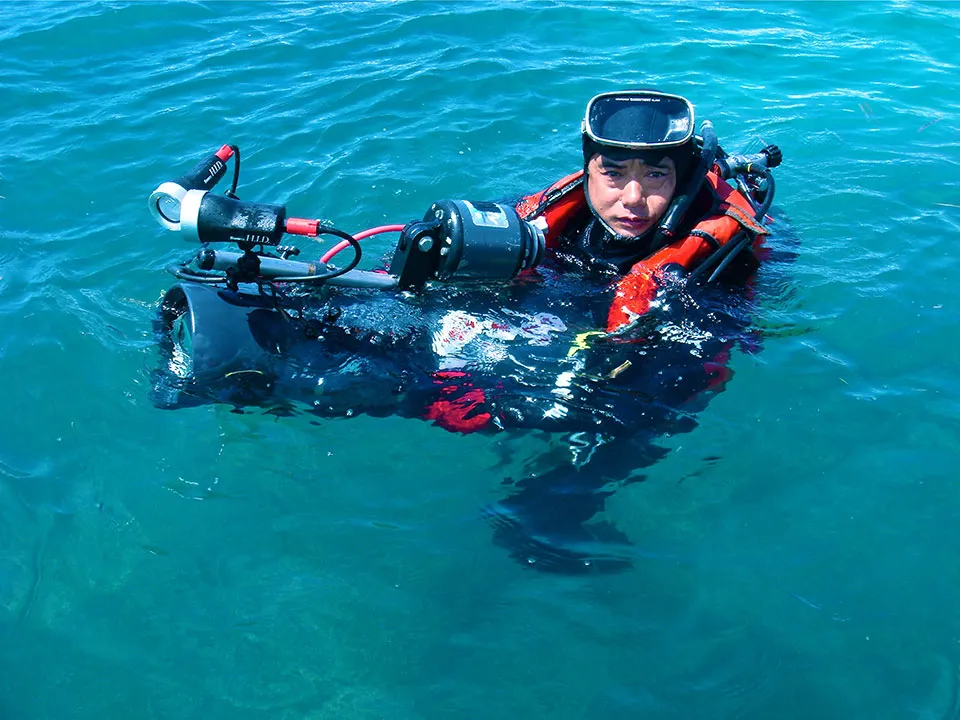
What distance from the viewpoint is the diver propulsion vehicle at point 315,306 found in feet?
11.2

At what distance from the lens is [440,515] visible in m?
3.88

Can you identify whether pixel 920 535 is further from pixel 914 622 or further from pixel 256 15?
pixel 256 15

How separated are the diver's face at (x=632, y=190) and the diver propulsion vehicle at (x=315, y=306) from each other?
687 millimetres

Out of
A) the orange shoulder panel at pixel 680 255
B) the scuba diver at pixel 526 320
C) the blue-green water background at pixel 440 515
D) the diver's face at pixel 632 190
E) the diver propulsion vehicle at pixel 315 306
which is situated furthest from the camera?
the diver's face at pixel 632 190

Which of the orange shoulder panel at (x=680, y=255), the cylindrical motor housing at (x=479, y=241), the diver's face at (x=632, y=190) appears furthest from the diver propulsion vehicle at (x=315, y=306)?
the diver's face at (x=632, y=190)

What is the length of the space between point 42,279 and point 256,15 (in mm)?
5186

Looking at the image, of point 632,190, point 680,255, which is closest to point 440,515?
point 680,255

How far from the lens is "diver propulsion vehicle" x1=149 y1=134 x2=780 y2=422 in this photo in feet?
11.2

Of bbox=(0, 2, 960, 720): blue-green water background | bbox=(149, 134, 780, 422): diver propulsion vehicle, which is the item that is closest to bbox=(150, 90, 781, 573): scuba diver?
bbox=(149, 134, 780, 422): diver propulsion vehicle

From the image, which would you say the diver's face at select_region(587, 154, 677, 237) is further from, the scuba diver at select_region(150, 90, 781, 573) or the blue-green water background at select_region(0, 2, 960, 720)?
the blue-green water background at select_region(0, 2, 960, 720)

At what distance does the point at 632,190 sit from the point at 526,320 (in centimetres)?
87

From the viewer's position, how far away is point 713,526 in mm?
3818

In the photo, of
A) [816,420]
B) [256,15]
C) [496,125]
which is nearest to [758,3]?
[496,125]

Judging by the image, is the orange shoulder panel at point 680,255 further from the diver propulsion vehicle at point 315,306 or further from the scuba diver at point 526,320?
the diver propulsion vehicle at point 315,306
